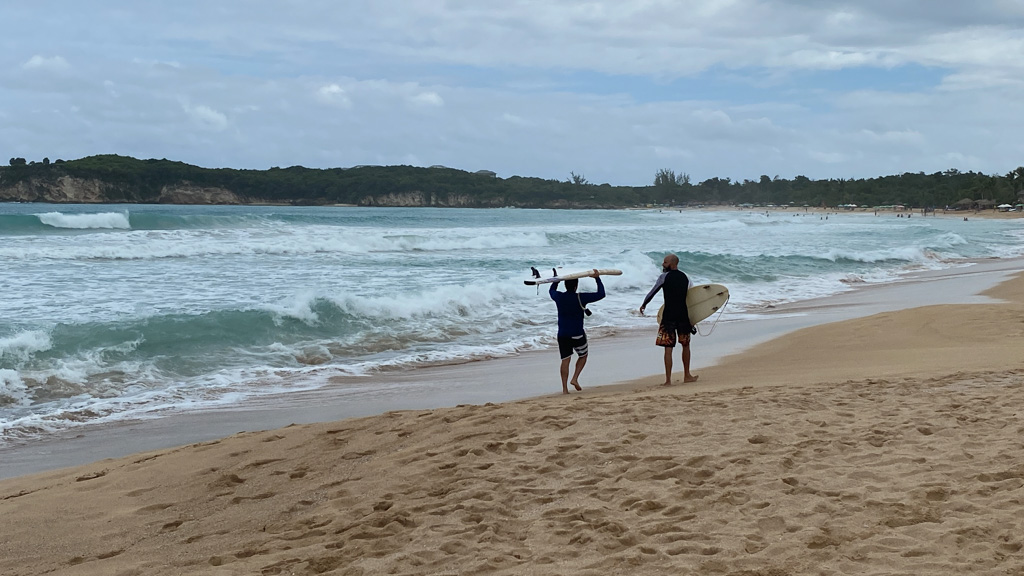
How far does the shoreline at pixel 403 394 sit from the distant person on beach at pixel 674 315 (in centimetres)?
43

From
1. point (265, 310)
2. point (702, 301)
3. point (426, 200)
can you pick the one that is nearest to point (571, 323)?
point (702, 301)

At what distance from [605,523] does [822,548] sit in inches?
41.9

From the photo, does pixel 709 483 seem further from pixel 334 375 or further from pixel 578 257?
pixel 578 257

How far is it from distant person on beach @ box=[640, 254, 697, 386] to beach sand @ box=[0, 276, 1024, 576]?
170cm

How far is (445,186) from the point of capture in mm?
146375

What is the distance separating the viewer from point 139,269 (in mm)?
22766

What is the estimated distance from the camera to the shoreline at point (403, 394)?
288 inches

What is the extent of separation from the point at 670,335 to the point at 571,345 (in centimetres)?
111

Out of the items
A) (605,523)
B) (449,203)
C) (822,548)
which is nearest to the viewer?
(822,548)

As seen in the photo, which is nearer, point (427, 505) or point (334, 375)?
point (427, 505)

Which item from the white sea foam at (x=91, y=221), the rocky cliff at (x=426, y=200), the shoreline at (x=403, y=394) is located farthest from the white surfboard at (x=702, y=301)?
the rocky cliff at (x=426, y=200)

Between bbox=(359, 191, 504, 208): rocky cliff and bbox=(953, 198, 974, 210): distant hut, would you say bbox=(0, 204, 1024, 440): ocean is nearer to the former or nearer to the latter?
bbox=(953, 198, 974, 210): distant hut

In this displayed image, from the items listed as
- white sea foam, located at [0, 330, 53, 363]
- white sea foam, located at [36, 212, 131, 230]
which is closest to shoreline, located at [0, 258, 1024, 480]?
white sea foam, located at [0, 330, 53, 363]

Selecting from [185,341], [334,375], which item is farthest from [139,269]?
[334,375]
